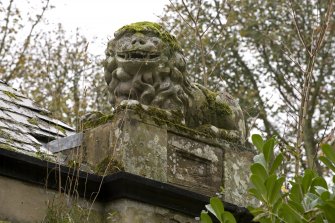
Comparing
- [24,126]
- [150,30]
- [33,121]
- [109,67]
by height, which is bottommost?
[24,126]

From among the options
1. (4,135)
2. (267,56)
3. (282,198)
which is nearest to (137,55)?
(4,135)

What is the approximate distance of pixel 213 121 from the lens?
684cm

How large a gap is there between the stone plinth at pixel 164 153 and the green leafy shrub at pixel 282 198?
2.04m

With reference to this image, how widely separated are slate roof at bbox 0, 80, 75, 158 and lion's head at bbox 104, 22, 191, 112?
721 mm

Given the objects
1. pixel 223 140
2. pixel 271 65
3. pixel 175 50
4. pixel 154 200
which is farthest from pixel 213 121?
pixel 271 65

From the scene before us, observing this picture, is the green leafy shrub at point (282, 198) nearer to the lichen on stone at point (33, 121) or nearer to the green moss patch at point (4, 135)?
the green moss patch at point (4, 135)

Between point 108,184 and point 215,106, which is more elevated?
point 215,106

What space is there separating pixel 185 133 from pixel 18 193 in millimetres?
1576

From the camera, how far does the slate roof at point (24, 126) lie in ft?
20.0

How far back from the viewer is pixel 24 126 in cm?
687

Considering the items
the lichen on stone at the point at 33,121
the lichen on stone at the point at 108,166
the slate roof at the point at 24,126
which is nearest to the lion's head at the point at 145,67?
the lichen on stone at the point at 108,166

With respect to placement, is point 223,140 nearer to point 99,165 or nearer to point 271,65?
point 99,165

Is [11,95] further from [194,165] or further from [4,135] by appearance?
[194,165]

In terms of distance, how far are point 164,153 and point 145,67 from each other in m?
0.73
